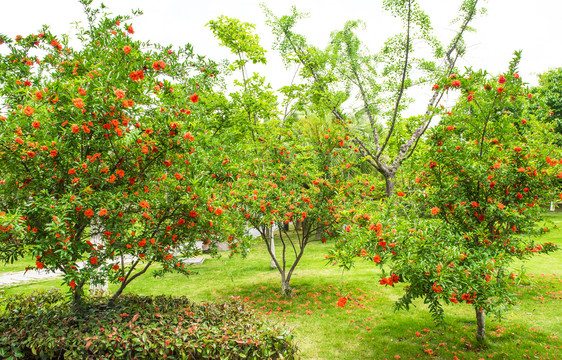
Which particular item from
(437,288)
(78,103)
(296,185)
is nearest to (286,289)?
(296,185)

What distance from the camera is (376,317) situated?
6609 millimetres

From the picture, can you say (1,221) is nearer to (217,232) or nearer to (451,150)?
(217,232)

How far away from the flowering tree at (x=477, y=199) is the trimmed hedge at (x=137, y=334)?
5.90 feet

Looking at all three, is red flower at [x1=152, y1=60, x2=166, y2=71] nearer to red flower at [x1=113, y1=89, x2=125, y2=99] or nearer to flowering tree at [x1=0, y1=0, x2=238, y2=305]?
flowering tree at [x1=0, y1=0, x2=238, y2=305]

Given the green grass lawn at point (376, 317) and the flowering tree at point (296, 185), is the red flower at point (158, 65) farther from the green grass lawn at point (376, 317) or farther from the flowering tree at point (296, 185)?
the flowering tree at point (296, 185)

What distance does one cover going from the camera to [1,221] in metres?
2.79

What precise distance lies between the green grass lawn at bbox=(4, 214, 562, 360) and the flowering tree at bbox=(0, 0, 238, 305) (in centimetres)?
160

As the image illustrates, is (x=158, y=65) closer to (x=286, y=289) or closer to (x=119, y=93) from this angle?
(x=119, y=93)

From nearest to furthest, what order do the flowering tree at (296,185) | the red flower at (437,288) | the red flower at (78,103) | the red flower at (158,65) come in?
the red flower at (78,103) → the red flower at (437,288) → the red flower at (158,65) → the flowering tree at (296,185)

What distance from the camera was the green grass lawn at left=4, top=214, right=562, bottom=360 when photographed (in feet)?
16.4

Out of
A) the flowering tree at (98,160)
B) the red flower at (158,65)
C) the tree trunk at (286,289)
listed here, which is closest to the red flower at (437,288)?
the flowering tree at (98,160)

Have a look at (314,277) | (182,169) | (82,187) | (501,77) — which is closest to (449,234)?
(501,77)

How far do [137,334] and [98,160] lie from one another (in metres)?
2.12

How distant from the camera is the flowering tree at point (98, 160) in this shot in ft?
11.0
